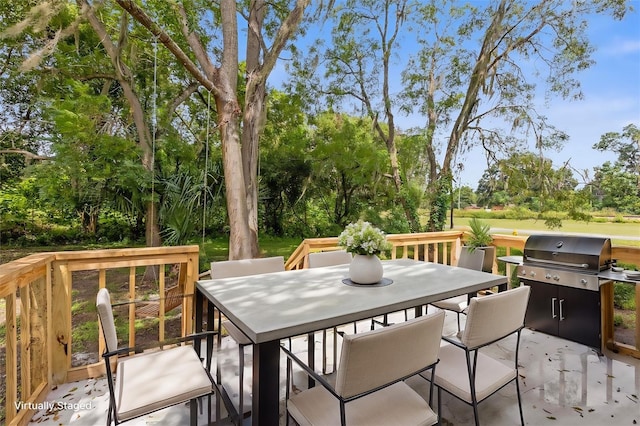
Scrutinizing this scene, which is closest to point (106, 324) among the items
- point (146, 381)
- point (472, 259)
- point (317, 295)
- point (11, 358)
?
point (146, 381)

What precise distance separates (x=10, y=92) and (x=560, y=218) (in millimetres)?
11511

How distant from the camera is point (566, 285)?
9.18 ft

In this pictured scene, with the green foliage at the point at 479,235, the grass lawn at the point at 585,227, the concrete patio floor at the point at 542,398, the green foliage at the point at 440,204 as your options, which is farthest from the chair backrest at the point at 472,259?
the green foliage at the point at 440,204

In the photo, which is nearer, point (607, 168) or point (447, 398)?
point (447, 398)

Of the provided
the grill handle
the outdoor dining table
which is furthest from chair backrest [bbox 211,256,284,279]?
the grill handle

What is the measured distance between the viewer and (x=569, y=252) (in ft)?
9.15

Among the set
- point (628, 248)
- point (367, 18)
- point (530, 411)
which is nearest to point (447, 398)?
point (530, 411)

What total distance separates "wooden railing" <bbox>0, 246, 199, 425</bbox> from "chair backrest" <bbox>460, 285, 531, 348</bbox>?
5.83 ft

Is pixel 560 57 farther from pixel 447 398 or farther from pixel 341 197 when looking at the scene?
pixel 447 398

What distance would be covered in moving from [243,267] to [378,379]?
156cm

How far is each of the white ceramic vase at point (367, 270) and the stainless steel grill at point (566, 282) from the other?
2.03 m

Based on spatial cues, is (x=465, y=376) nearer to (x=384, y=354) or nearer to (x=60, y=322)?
(x=384, y=354)

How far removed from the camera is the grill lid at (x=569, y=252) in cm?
265

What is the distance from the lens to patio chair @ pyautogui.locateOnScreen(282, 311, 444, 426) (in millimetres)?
1065
